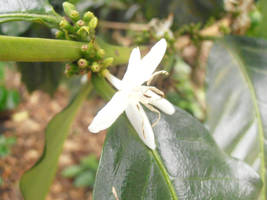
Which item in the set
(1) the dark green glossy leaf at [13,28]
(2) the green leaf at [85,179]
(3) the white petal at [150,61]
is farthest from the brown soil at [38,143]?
(3) the white petal at [150,61]

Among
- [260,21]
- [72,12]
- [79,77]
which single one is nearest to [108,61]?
[72,12]

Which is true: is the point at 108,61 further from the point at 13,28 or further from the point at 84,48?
the point at 13,28

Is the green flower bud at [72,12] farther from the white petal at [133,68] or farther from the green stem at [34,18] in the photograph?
the white petal at [133,68]

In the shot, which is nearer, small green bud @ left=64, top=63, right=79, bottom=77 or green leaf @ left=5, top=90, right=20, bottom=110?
small green bud @ left=64, top=63, right=79, bottom=77

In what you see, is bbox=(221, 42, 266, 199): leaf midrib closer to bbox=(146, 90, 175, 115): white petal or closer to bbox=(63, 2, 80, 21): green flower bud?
bbox=(146, 90, 175, 115): white petal

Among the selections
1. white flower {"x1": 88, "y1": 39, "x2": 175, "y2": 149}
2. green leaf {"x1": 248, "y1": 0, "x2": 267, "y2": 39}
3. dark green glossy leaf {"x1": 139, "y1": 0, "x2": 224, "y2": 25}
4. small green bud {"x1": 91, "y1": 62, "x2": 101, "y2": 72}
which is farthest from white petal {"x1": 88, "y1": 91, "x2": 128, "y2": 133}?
green leaf {"x1": 248, "y1": 0, "x2": 267, "y2": 39}

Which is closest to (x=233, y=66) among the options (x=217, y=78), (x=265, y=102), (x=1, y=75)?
(x=217, y=78)
